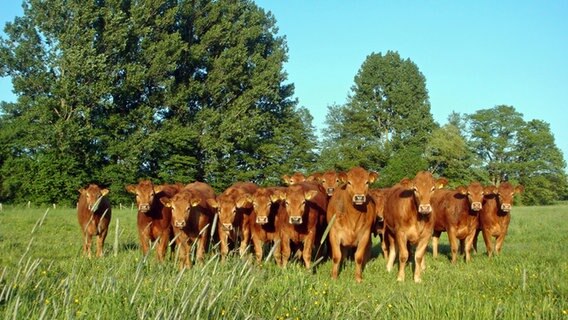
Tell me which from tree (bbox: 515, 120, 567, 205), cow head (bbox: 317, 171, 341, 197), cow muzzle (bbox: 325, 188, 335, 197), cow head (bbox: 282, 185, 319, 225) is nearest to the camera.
Answer: cow head (bbox: 282, 185, 319, 225)

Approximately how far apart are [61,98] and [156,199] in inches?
1040

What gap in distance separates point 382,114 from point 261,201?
50.3 metres

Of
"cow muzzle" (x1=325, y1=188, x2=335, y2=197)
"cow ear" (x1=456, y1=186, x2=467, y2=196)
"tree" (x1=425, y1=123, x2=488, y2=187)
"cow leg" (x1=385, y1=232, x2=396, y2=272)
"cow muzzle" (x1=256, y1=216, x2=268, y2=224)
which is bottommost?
"cow leg" (x1=385, y1=232, x2=396, y2=272)

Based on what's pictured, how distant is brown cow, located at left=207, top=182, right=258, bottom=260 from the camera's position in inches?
510

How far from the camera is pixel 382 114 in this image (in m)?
62.0

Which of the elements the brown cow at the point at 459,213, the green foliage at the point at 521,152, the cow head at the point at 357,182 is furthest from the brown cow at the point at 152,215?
the green foliage at the point at 521,152

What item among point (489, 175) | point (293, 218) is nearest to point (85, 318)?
point (293, 218)

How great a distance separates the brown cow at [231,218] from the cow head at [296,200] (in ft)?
3.80

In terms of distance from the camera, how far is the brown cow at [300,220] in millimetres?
12344

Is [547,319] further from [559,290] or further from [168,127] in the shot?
[168,127]

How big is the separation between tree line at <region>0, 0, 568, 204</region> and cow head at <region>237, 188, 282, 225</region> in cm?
2638

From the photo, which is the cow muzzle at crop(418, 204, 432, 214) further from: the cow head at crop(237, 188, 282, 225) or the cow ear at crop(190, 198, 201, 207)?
the cow ear at crop(190, 198, 201, 207)

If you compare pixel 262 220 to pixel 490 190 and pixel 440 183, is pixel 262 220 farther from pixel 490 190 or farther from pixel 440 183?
pixel 490 190

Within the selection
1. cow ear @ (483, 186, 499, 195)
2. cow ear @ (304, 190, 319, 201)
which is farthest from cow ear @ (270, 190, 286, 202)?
cow ear @ (483, 186, 499, 195)
